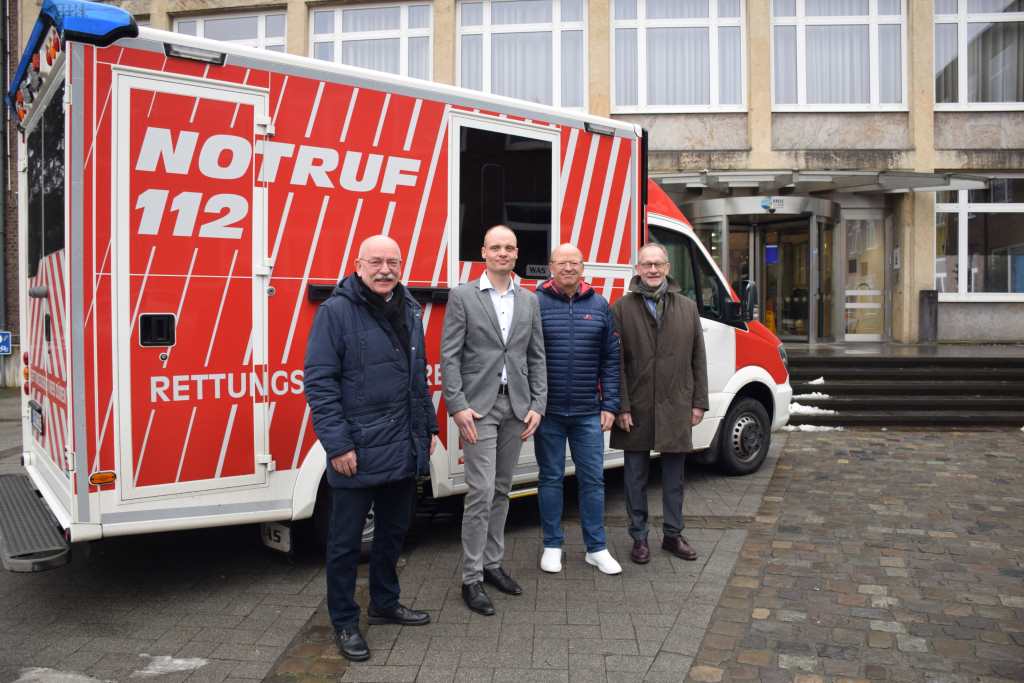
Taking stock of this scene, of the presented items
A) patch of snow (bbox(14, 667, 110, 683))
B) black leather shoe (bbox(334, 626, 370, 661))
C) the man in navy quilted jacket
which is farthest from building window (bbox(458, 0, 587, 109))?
patch of snow (bbox(14, 667, 110, 683))

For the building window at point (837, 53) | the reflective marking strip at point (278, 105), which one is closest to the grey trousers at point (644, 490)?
the reflective marking strip at point (278, 105)

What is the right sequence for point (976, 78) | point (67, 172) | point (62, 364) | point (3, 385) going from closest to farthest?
point (67, 172) < point (62, 364) < point (3, 385) < point (976, 78)

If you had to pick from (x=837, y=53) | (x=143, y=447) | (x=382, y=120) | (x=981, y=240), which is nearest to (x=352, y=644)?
(x=143, y=447)

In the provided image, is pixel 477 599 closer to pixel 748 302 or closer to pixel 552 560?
pixel 552 560

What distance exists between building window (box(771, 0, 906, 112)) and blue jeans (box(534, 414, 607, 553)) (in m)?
13.9

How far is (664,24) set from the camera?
16875mm

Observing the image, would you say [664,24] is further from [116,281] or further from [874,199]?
[116,281]

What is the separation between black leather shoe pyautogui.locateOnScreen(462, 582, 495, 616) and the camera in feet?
13.6

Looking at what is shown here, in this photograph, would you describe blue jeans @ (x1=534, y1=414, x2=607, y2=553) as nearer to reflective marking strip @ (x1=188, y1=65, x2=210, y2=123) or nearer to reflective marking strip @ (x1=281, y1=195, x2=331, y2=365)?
reflective marking strip @ (x1=281, y1=195, x2=331, y2=365)

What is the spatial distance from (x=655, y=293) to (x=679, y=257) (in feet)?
5.54

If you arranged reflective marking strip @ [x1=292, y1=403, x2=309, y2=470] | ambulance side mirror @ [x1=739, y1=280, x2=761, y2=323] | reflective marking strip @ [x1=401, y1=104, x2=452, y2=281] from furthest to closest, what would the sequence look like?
1. ambulance side mirror @ [x1=739, y1=280, x2=761, y2=323]
2. reflective marking strip @ [x1=401, y1=104, x2=452, y2=281]
3. reflective marking strip @ [x1=292, y1=403, x2=309, y2=470]

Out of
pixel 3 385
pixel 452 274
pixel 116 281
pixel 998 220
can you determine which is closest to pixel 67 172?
pixel 116 281

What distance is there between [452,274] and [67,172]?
203 centimetres

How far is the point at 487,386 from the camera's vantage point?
421 centimetres
